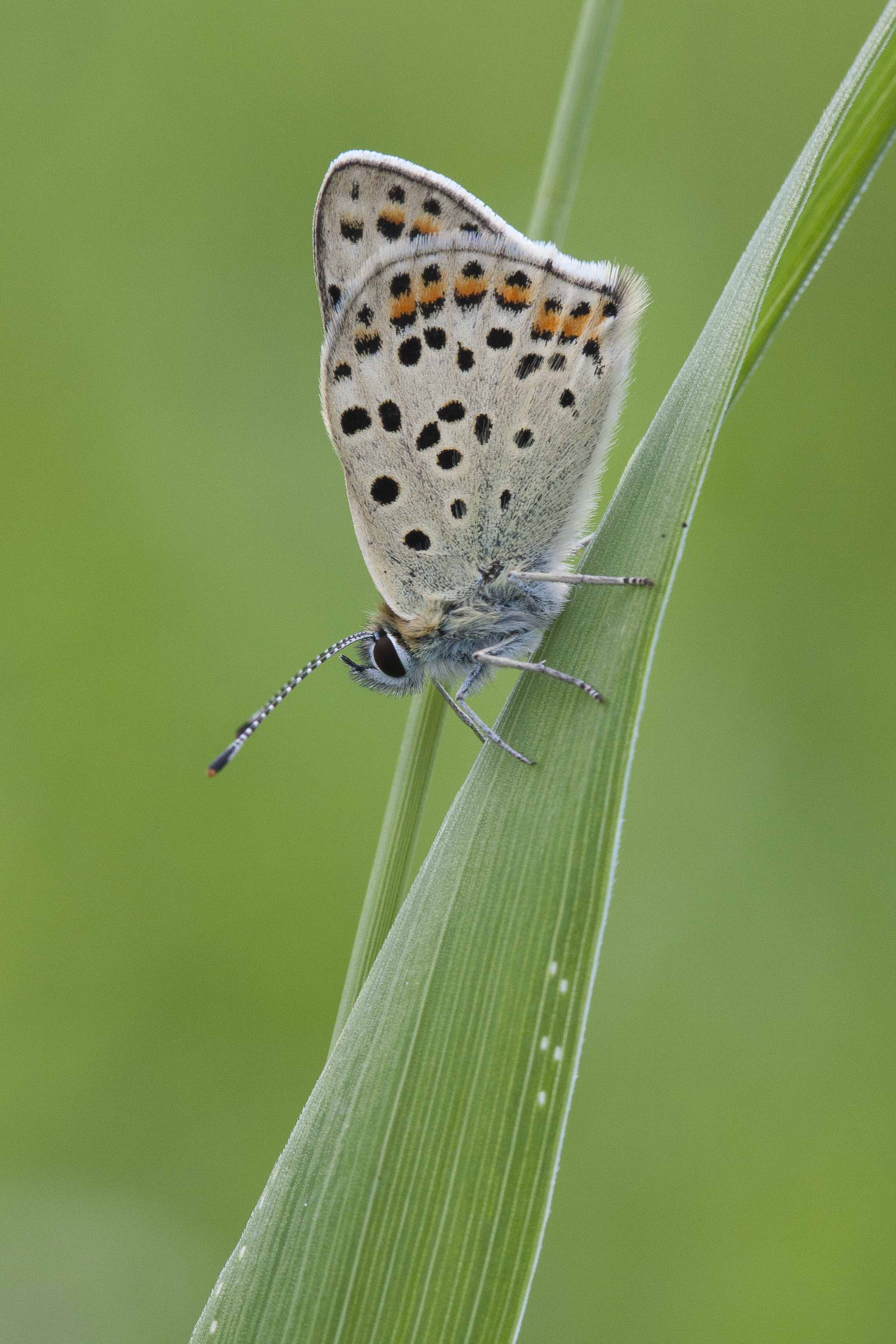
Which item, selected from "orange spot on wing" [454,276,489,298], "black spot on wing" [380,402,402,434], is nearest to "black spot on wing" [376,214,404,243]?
"orange spot on wing" [454,276,489,298]

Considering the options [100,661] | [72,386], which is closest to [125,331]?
[72,386]

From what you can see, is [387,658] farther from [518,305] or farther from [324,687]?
[324,687]

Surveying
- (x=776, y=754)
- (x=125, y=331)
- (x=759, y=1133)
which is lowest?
(x=759, y=1133)

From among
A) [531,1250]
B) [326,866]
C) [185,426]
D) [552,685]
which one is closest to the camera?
[531,1250]

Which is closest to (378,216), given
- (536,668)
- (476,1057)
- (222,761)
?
(536,668)

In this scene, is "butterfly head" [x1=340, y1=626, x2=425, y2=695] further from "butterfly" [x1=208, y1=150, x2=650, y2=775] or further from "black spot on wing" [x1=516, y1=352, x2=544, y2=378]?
"black spot on wing" [x1=516, y1=352, x2=544, y2=378]

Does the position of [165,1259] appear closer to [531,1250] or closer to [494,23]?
[531,1250]

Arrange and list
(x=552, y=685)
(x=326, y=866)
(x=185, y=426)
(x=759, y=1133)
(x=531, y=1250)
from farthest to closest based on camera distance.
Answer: (x=185, y=426) < (x=326, y=866) < (x=759, y=1133) < (x=552, y=685) < (x=531, y=1250)
